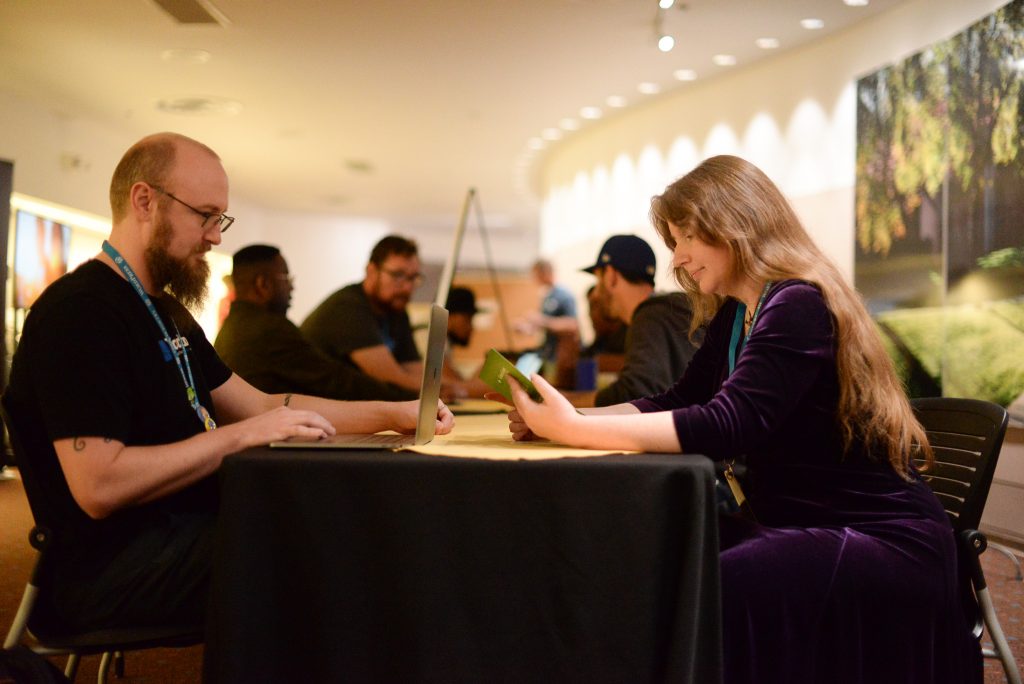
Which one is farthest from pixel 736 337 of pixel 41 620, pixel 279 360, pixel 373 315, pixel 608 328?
pixel 608 328

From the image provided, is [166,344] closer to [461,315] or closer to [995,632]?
[995,632]

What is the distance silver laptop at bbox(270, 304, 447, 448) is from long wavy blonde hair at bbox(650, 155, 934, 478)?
21.8 inches

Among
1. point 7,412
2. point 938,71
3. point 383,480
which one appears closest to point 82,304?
point 7,412

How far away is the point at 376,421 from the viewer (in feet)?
6.30

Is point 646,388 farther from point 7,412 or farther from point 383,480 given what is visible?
point 7,412

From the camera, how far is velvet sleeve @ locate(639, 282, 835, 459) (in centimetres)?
148

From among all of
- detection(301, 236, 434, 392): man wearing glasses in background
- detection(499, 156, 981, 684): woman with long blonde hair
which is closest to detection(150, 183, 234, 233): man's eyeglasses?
detection(499, 156, 981, 684): woman with long blonde hair

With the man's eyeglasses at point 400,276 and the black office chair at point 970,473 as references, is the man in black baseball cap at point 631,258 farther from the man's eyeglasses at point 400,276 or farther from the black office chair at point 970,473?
the black office chair at point 970,473

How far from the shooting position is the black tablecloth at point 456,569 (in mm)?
1302

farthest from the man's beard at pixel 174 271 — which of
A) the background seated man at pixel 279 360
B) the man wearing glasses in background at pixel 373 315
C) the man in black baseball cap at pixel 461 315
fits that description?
the man in black baseball cap at pixel 461 315

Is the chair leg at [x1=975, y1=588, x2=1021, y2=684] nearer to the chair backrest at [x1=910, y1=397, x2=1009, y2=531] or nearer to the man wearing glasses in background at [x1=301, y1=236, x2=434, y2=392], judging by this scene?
the chair backrest at [x1=910, y1=397, x2=1009, y2=531]

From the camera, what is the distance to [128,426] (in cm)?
143

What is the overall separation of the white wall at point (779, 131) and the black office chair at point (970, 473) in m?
2.51

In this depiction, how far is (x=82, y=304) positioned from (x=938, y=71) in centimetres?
496
